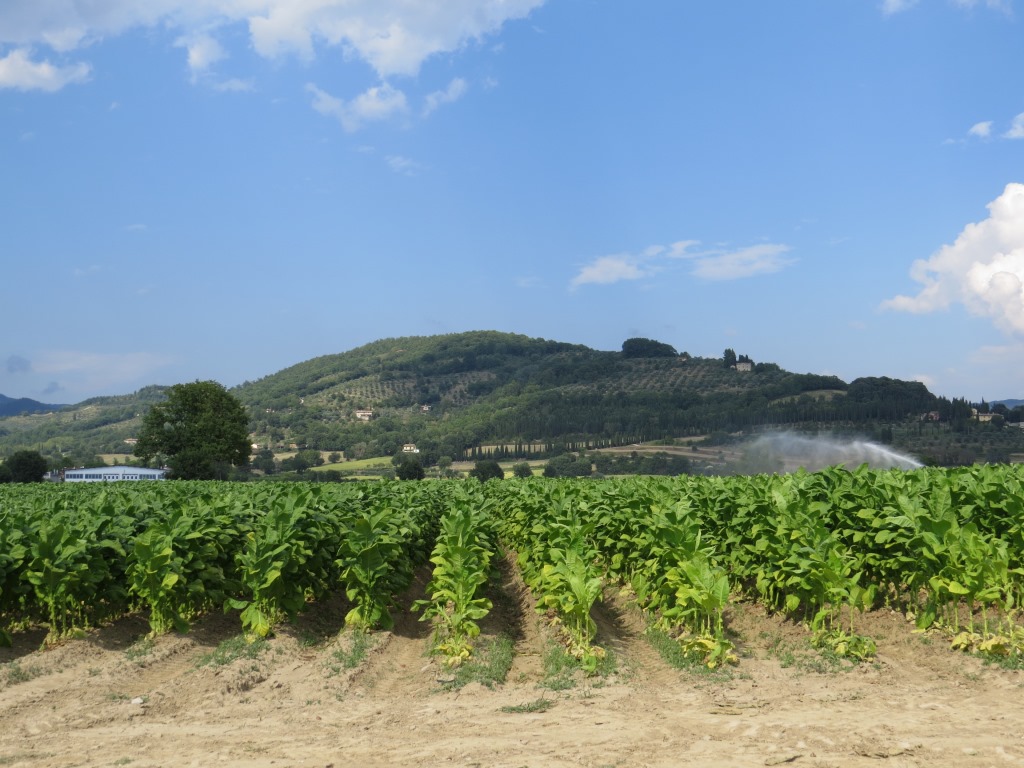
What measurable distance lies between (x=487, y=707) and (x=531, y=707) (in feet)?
1.51

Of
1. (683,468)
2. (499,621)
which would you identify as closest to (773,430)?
(683,468)

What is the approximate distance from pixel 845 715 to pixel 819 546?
2.85m

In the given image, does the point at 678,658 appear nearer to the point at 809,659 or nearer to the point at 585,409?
the point at 809,659

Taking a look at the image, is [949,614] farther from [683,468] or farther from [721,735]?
[683,468]

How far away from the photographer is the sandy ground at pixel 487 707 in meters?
6.36

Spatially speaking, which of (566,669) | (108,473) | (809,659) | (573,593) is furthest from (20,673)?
(108,473)

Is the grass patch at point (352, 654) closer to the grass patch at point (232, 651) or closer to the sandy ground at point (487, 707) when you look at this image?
the sandy ground at point (487, 707)

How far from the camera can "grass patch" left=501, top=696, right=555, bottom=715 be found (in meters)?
7.74

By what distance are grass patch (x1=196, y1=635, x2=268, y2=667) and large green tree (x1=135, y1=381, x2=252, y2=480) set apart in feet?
254

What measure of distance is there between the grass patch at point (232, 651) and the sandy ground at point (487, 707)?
2.6 inches

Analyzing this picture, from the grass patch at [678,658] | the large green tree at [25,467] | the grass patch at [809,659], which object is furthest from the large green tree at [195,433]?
the grass patch at [809,659]

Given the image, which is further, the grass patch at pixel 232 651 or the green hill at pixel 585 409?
the green hill at pixel 585 409

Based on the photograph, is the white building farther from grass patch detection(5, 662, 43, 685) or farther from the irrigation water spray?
grass patch detection(5, 662, 43, 685)

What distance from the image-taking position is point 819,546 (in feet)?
31.9
